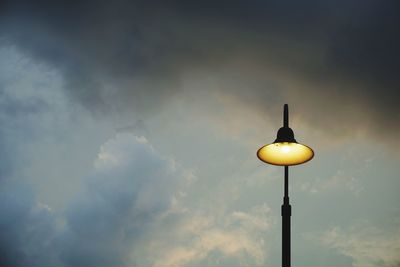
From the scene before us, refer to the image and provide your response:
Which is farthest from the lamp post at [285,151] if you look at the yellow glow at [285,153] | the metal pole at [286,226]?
the metal pole at [286,226]

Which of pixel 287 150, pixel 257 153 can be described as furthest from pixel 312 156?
pixel 257 153

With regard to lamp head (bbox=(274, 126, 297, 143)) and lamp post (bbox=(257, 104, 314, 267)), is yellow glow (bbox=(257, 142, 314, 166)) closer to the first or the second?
lamp post (bbox=(257, 104, 314, 267))

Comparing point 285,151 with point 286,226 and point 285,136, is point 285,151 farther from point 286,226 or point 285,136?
point 286,226

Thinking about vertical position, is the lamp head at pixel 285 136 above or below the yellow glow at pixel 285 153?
above

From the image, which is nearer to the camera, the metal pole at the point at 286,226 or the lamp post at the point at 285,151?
the metal pole at the point at 286,226

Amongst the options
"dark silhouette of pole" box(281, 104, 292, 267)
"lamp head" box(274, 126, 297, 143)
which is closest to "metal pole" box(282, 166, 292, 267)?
"dark silhouette of pole" box(281, 104, 292, 267)

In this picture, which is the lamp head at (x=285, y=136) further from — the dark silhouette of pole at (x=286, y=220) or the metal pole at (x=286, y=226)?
the metal pole at (x=286, y=226)

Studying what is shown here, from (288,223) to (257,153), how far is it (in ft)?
5.60

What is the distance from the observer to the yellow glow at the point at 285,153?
33.2ft

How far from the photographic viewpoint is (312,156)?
10164mm

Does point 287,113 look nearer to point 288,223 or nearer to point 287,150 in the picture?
point 287,150

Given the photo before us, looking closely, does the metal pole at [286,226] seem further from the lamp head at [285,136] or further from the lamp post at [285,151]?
the lamp head at [285,136]

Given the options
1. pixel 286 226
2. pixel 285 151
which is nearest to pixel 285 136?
pixel 285 151

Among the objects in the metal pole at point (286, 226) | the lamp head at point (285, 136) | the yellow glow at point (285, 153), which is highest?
the lamp head at point (285, 136)
